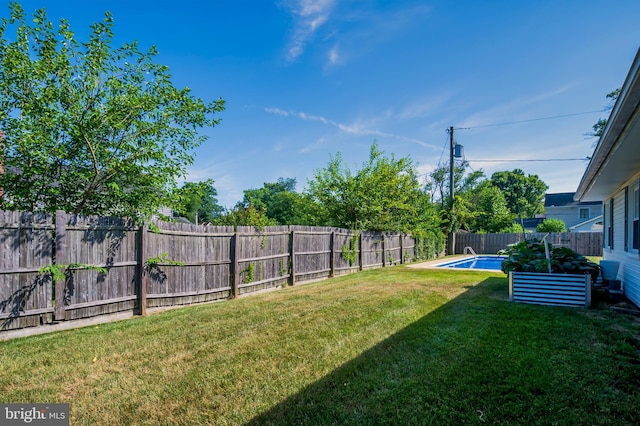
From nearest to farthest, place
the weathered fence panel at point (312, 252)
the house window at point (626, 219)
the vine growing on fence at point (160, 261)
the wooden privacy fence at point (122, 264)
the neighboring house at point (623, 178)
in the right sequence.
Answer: the neighboring house at point (623, 178) → the wooden privacy fence at point (122, 264) → the vine growing on fence at point (160, 261) → the house window at point (626, 219) → the weathered fence panel at point (312, 252)

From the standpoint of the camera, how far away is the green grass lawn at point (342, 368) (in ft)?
7.80

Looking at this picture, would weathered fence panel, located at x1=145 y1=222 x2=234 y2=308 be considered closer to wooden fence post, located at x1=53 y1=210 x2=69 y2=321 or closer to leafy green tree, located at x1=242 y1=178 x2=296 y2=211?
wooden fence post, located at x1=53 y1=210 x2=69 y2=321

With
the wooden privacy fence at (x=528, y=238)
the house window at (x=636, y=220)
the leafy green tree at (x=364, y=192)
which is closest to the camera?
the house window at (x=636, y=220)

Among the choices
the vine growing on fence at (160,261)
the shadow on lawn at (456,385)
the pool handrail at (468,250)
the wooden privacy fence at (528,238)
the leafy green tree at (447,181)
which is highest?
the leafy green tree at (447,181)

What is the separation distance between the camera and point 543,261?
21.2 ft

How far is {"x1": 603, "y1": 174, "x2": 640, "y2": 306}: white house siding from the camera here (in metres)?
5.99

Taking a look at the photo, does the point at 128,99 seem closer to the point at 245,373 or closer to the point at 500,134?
the point at 245,373

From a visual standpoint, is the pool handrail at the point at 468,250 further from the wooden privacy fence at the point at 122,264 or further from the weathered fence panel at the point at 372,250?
the wooden privacy fence at the point at 122,264

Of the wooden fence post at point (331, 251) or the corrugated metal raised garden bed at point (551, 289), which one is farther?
the wooden fence post at point (331, 251)

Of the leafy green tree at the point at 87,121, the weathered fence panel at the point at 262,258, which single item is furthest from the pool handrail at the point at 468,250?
the leafy green tree at the point at 87,121

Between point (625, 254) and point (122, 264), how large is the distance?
32.7 ft

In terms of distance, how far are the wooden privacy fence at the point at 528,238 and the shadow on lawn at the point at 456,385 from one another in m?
18.7

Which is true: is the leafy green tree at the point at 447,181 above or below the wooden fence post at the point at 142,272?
above

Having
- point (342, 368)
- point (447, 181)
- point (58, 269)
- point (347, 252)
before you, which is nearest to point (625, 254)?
point (347, 252)
